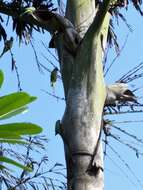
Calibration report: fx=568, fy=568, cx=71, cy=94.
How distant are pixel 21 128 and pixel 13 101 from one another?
6cm

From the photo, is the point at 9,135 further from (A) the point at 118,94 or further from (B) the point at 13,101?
(A) the point at 118,94

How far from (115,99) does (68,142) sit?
0.54 metres

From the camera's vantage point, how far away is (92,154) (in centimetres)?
293

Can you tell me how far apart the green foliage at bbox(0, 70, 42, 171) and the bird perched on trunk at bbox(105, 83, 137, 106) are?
7.46 ft

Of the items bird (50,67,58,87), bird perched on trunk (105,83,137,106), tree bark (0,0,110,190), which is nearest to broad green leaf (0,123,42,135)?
tree bark (0,0,110,190)

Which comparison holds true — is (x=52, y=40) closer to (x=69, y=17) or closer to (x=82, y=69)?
(x=69, y=17)

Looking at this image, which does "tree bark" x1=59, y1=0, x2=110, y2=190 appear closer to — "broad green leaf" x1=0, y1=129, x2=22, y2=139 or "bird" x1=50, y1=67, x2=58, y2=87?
"bird" x1=50, y1=67, x2=58, y2=87

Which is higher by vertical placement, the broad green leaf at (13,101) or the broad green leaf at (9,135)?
the broad green leaf at (13,101)

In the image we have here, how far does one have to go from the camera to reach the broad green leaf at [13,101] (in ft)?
3.25

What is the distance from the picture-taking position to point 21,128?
103 cm

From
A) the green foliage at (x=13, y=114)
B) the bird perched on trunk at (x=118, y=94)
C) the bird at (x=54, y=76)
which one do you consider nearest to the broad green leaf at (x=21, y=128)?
the green foliage at (x=13, y=114)

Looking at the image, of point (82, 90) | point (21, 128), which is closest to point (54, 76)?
point (82, 90)

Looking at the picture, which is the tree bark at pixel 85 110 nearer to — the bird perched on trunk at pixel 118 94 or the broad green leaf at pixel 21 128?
the bird perched on trunk at pixel 118 94

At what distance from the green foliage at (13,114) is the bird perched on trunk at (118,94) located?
2.27 metres
